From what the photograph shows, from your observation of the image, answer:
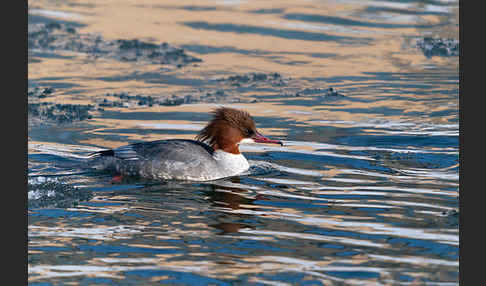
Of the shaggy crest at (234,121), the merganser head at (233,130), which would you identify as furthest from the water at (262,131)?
the shaggy crest at (234,121)

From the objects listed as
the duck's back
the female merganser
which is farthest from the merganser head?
the duck's back

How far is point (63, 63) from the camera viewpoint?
15.4 meters

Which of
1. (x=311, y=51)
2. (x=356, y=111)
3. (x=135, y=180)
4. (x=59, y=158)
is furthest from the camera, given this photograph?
(x=311, y=51)

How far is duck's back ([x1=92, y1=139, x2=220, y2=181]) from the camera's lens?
31.4 ft

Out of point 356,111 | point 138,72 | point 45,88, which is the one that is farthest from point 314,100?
point 45,88

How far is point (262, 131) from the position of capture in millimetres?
11711

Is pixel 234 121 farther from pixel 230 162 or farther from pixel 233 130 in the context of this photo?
pixel 230 162

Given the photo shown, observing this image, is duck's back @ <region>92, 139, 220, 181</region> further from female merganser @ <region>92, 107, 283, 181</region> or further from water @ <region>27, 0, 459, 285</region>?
water @ <region>27, 0, 459, 285</region>

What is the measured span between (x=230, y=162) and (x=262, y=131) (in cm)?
194

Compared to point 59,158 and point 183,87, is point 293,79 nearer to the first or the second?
point 183,87

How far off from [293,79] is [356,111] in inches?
82.8

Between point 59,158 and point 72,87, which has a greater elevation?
point 72,87

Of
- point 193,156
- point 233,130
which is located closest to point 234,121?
point 233,130

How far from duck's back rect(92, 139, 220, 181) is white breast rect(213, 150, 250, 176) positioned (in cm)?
9
